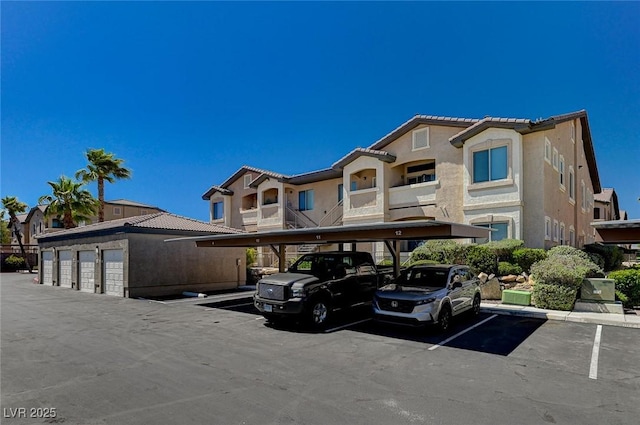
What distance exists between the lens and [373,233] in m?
11.6

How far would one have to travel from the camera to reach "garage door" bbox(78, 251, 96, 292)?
21.6m

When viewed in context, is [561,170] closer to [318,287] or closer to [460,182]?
[460,182]

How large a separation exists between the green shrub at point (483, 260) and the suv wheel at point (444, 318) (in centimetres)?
745

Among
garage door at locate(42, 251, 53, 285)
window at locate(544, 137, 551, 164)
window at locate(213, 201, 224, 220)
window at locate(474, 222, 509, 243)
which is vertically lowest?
garage door at locate(42, 251, 53, 285)

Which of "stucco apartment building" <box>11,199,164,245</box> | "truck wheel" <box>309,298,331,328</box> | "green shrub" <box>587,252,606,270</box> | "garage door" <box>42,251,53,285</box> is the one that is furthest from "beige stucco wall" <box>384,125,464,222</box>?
"stucco apartment building" <box>11,199,164,245</box>

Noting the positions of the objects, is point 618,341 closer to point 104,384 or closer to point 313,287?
point 313,287

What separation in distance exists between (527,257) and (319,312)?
10.8 meters

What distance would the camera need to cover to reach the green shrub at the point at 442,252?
704 inches

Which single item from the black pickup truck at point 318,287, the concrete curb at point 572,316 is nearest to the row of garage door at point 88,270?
the black pickup truck at point 318,287

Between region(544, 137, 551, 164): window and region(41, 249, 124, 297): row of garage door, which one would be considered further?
region(41, 249, 124, 297): row of garage door

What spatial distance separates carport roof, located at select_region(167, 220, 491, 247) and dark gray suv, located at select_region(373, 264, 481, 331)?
3.78ft

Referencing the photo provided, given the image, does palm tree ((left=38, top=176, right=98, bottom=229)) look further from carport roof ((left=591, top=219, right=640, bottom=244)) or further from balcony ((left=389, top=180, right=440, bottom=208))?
carport roof ((left=591, top=219, right=640, bottom=244))

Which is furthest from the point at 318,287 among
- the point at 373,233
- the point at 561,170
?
the point at 561,170

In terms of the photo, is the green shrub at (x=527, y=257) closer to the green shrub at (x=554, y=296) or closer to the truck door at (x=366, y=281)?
the green shrub at (x=554, y=296)
